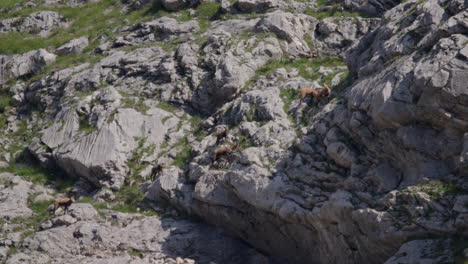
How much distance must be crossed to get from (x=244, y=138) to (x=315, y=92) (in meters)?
4.12

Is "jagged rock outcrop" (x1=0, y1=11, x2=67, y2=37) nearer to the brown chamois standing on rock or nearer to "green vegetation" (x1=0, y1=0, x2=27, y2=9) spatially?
"green vegetation" (x1=0, y1=0, x2=27, y2=9)

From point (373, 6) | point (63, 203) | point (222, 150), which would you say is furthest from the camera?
point (373, 6)

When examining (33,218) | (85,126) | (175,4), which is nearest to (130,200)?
(33,218)

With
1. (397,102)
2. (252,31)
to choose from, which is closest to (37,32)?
(252,31)

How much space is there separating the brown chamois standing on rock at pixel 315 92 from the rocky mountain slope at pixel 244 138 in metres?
0.33

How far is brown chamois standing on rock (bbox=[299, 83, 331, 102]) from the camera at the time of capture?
28609 millimetres

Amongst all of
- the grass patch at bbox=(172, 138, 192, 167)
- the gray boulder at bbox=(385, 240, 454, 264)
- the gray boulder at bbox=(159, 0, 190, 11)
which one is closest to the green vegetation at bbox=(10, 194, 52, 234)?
the grass patch at bbox=(172, 138, 192, 167)

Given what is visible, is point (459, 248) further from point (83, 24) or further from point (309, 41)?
point (83, 24)

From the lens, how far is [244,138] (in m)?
29.2

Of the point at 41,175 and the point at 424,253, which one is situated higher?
the point at 424,253

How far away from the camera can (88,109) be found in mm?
35156

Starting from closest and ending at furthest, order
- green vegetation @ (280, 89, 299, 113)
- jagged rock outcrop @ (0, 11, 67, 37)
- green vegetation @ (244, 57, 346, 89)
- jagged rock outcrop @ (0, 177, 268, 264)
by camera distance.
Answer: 1. jagged rock outcrop @ (0, 177, 268, 264)
2. green vegetation @ (280, 89, 299, 113)
3. green vegetation @ (244, 57, 346, 89)
4. jagged rock outcrop @ (0, 11, 67, 37)

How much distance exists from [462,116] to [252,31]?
19.3 m

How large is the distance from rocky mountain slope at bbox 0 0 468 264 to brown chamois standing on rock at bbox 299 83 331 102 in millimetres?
330
